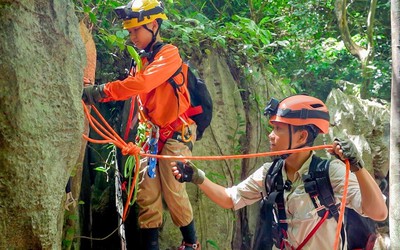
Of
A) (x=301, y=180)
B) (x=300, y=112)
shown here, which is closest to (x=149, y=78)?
(x=300, y=112)

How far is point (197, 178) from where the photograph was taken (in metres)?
3.21

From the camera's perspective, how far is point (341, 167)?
296 centimetres

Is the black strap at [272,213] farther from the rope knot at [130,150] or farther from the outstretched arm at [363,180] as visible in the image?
the rope knot at [130,150]

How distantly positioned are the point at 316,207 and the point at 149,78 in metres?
1.69

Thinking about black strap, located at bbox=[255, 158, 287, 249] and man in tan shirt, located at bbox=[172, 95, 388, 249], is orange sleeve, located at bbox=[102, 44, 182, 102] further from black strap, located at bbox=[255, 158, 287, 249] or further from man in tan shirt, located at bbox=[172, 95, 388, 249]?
black strap, located at bbox=[255, 158, 287, 249]

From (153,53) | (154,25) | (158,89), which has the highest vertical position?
(154,25)

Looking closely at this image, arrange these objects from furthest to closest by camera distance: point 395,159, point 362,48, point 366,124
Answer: point 362,48
point 366,124
point 395,159

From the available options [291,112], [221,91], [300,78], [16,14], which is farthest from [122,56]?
[300,78]

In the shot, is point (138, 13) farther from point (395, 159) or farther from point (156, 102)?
point (395, 159)

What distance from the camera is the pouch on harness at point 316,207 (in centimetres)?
291

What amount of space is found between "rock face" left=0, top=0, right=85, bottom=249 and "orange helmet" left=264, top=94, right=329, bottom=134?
53.9 inches

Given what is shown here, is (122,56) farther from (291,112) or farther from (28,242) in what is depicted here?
(28,242)

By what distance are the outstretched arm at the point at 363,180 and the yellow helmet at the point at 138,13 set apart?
210 cm

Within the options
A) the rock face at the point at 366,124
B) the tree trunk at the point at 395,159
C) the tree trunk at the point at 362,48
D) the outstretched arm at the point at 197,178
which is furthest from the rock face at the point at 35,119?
the tree trunk at the point at 362,48
